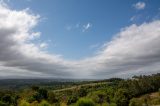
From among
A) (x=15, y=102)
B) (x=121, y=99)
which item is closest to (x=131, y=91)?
(x=121, y=99)

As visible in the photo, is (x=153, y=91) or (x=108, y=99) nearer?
(x=108, y=99)

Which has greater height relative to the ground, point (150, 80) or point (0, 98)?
point (150, 80)

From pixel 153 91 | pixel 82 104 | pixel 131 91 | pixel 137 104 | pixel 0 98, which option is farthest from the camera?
pixel 153 91

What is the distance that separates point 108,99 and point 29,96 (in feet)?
123

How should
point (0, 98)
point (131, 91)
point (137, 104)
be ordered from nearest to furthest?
1. point (137, 104)
2. point (0, 98)
3. point (131, 91)

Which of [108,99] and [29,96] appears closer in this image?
[29,96]

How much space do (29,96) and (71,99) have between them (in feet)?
93.2

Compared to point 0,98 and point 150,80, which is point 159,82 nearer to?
point 150,80

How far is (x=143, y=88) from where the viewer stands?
157125 mm

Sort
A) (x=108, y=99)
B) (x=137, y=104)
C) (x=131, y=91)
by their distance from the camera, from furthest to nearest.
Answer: (x=131, y=91), (x=108, y=99), (x=137, y=104)

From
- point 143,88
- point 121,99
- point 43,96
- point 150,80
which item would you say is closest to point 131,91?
point 143,88

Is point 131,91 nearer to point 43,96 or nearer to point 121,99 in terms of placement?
point 121,99

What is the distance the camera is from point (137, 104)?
102562mm

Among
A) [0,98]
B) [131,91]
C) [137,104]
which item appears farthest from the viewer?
[131,91]
